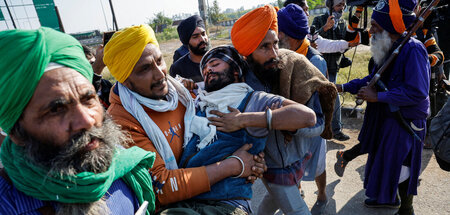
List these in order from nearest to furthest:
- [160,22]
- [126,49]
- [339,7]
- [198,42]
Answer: [126,49] → [198,42] → [339,7] → [160,22]

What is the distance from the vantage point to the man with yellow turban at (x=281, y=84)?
1805mm

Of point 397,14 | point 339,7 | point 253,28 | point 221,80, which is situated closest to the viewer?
point 221,80

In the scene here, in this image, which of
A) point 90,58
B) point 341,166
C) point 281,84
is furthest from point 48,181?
point 341,166

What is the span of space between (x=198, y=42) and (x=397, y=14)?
2.48 m

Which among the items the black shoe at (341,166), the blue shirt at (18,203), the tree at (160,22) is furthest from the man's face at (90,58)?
the tree at (160,22)

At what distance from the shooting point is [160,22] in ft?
167

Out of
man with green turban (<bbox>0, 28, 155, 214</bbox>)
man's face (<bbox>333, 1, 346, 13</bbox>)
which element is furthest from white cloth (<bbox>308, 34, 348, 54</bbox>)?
man with green turban (<bbox>0, 28, 155, 214</bbox>)

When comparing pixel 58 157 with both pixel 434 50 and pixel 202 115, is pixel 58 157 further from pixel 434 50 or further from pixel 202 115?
pixel 434 50

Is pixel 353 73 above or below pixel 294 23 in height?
below

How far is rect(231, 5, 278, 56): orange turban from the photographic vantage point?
1.90 meters

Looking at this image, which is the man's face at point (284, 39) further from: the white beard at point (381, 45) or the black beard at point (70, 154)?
the black beard at point (70, 154)

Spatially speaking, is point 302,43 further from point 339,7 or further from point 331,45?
point 339,7

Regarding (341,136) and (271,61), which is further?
(341,136)

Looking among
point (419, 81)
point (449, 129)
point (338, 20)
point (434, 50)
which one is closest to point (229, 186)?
point (449, 129)
